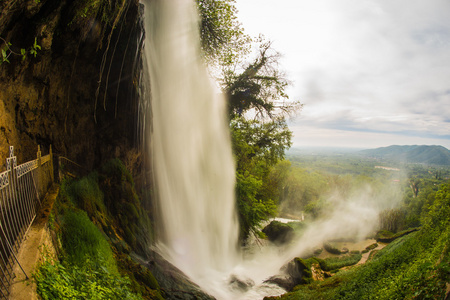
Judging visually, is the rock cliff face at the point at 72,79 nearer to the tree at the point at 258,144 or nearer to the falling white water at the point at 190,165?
the falling white water at the point at 190,165

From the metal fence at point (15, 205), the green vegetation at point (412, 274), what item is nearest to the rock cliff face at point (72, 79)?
the metal fence at point (15, 205)

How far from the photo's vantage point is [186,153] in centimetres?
1210

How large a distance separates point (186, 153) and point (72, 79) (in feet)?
20.9

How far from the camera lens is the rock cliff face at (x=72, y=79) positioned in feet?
14.9

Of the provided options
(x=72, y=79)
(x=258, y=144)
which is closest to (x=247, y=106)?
(x=258, y=144)

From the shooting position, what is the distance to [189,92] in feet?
41.8

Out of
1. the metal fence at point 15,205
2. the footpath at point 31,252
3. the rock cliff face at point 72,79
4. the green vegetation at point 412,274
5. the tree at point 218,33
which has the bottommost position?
the green vegetation at point 412,274

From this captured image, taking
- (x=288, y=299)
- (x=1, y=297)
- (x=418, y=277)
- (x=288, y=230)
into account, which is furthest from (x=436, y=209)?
(x=288, y=230)

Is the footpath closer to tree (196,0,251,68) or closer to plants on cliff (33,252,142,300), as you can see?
plants on cliff (33,252,142,300)

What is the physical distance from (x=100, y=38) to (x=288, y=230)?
20.2 m

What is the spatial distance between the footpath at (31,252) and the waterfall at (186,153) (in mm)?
5584

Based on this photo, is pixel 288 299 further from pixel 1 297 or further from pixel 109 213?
pixel 1 297

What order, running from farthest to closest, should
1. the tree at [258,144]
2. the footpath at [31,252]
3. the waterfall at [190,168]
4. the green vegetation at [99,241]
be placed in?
the tree at [258,144] < the waterfall at [190,168] < the green vegetation at [99,241] < the footpath at [31,252]

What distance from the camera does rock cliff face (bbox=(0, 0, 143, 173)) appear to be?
4.55 meters
